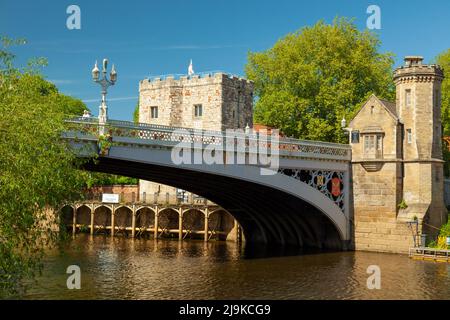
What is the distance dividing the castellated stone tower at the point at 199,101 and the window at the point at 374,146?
1448 centimetres

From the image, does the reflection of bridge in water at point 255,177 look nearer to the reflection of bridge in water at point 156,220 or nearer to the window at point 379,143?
the window at point 379,143

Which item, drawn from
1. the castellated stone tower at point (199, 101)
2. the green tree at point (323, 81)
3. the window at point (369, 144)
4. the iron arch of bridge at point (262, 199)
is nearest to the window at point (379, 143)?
the window at point (369, 144)

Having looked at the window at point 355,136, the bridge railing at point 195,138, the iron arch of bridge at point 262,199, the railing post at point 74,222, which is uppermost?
the window at point 355,136

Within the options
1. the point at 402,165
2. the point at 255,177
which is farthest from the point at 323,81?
the point at 255,177

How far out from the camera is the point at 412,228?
35.6 m

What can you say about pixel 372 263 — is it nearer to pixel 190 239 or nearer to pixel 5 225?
pixel 190 239

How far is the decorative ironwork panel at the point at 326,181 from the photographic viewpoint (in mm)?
35812

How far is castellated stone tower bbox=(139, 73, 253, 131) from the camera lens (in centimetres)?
4956

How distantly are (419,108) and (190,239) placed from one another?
70.5ft

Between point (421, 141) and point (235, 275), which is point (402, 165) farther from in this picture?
point (235, 275)

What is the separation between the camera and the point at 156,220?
5053cm
